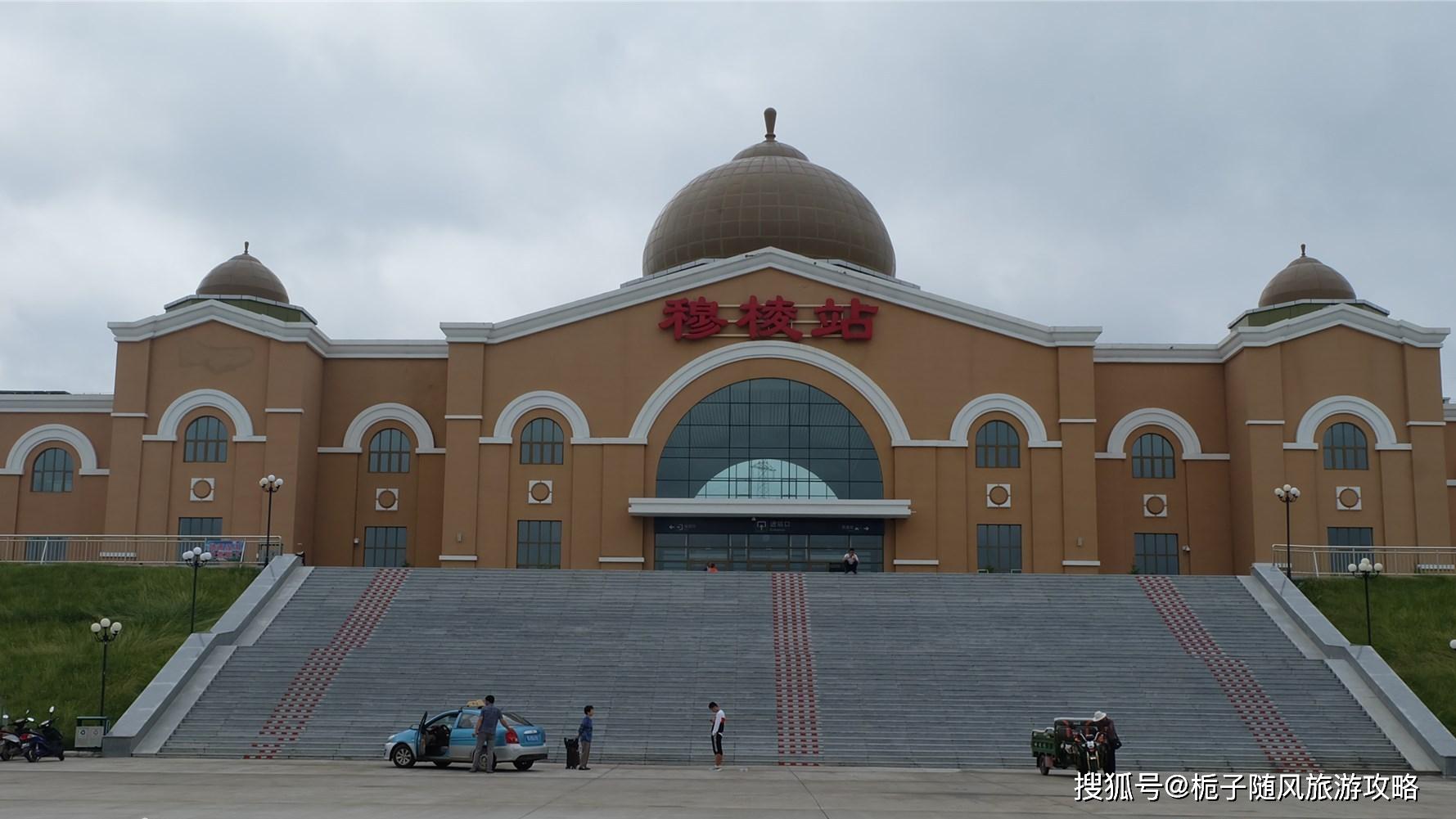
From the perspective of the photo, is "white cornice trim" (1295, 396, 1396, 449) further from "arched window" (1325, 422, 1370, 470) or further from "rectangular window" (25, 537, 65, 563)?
"rectangular window" (25, 537, 65, 563)

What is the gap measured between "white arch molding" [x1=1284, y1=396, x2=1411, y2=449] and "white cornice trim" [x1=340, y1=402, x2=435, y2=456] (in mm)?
24011

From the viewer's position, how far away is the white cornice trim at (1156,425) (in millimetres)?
39969

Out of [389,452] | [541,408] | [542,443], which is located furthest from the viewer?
[389,452]

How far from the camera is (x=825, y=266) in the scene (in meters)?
39.2

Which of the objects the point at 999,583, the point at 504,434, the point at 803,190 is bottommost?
the point at 999,583

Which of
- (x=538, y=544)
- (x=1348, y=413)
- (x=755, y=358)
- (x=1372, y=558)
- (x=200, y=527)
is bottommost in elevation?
(x=1372, y=558)

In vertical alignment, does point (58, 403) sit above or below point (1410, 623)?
above

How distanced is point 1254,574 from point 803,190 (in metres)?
17.8

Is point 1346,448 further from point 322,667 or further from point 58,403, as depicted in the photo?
point 58,403

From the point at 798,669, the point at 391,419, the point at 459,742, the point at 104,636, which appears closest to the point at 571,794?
the point at 459,742

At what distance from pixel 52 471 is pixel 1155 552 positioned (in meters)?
31.6

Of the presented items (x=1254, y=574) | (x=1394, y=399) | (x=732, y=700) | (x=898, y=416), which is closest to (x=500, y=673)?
(x=732, y=700)

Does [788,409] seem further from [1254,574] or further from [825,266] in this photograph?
[1254,574]

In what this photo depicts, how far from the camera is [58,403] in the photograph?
4112 cm
